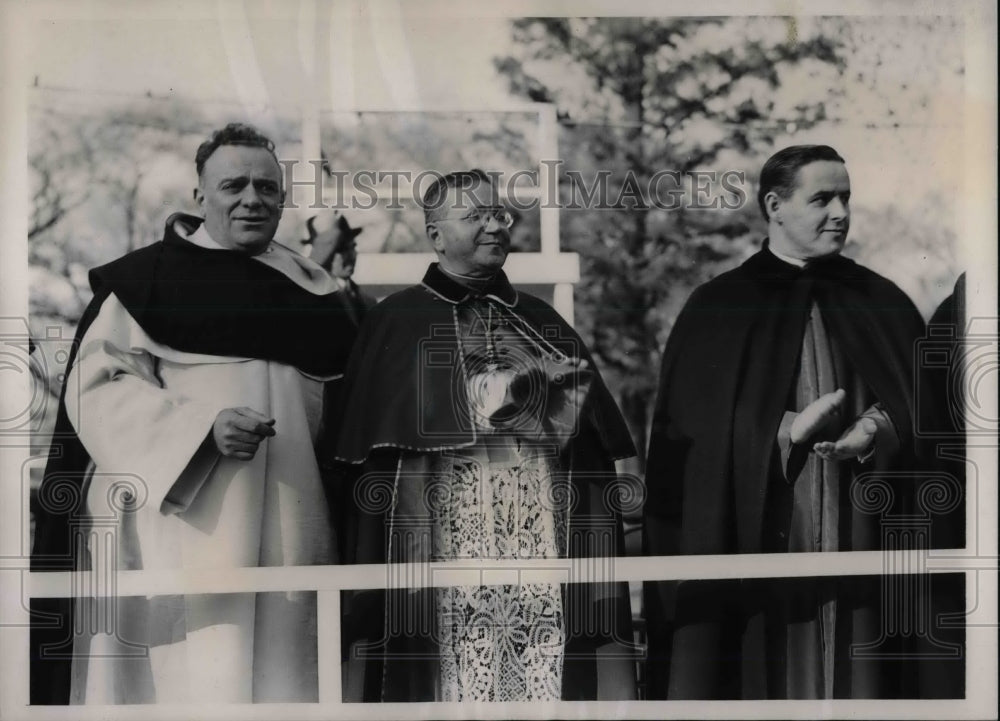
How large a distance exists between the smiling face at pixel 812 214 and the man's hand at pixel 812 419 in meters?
0.55

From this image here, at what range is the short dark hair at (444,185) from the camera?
4.82m

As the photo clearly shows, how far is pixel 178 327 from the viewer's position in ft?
15.7

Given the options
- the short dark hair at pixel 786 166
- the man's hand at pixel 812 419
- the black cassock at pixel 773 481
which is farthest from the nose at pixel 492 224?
the man's hand at pixel 812 419

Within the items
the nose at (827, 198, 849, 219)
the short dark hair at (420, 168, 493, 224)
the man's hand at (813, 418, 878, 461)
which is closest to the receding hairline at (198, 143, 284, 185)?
the short dark hair at (420, 168, 493, 224)

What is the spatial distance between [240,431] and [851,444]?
2204mm

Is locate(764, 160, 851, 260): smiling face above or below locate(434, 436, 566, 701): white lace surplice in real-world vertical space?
above

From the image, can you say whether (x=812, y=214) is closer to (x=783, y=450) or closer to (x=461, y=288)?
(x=783, y=450)

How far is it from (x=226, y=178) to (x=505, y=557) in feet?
5.56

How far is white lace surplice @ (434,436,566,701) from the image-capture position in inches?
187

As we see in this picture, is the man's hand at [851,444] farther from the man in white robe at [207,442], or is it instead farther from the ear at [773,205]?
the man in white robe at [207,442]

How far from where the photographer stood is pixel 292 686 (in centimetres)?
479

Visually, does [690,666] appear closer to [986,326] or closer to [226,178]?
[986,326]

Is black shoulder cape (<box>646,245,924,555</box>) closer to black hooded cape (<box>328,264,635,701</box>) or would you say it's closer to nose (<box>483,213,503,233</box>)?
black hooded cape (<box>328,264,635,701</box>)

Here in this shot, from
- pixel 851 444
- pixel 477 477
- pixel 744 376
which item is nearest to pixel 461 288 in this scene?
pixel 477 477
